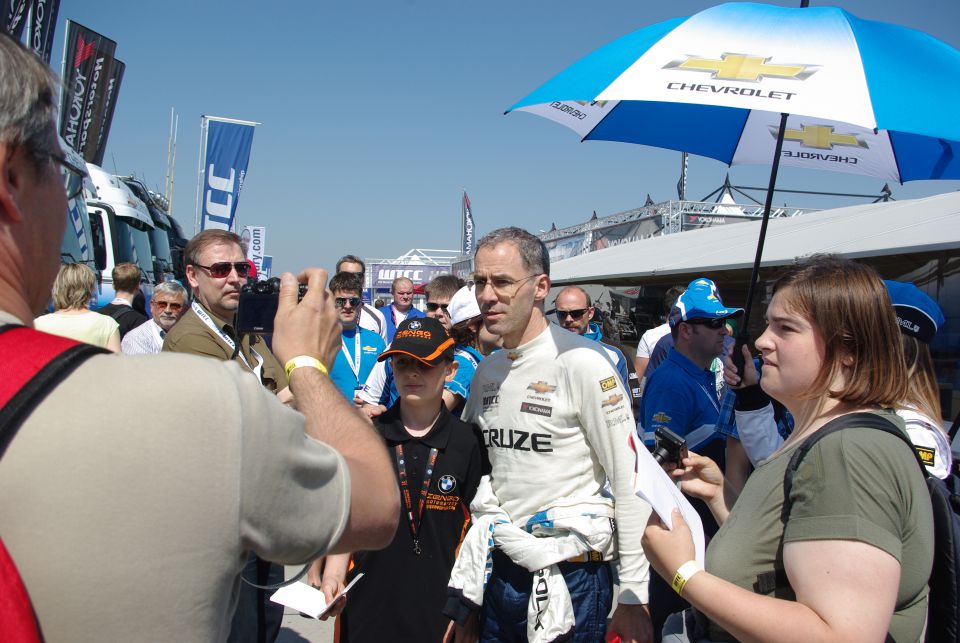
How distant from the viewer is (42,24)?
9.52 m

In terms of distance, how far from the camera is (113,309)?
6.36m

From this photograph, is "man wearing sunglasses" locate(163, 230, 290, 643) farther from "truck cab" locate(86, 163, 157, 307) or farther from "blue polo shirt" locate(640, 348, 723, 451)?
"truck cab" locate(86, 163, 157, 307)

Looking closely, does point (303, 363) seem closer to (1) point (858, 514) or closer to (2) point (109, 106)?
(1) point (858, 514)

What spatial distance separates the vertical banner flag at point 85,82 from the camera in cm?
1177

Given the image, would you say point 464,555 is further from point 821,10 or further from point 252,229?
point 252,229

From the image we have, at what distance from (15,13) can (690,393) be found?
10.6m

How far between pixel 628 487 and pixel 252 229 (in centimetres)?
2217

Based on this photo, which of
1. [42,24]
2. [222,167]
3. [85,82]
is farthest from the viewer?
[222,167]

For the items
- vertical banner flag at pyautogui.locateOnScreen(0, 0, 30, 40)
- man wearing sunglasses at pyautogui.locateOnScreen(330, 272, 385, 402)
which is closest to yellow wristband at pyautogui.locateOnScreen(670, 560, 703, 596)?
man wearing sunglasses at pyautogui.locateOnScreen(330, 272, 385, 402)

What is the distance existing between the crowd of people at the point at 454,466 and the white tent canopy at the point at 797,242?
371 centimetres

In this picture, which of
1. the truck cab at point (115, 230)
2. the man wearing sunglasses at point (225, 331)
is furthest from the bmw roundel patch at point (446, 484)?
the truck cab at point (115, 230)

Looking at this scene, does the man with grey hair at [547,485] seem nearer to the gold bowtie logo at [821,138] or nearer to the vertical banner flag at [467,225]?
the gold bowtie logo at [821,138]

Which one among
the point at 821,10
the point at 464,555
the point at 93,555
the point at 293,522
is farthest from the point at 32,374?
the point at 821,10

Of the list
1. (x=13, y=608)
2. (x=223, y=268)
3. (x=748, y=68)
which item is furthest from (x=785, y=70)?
(x=13, y=608)
